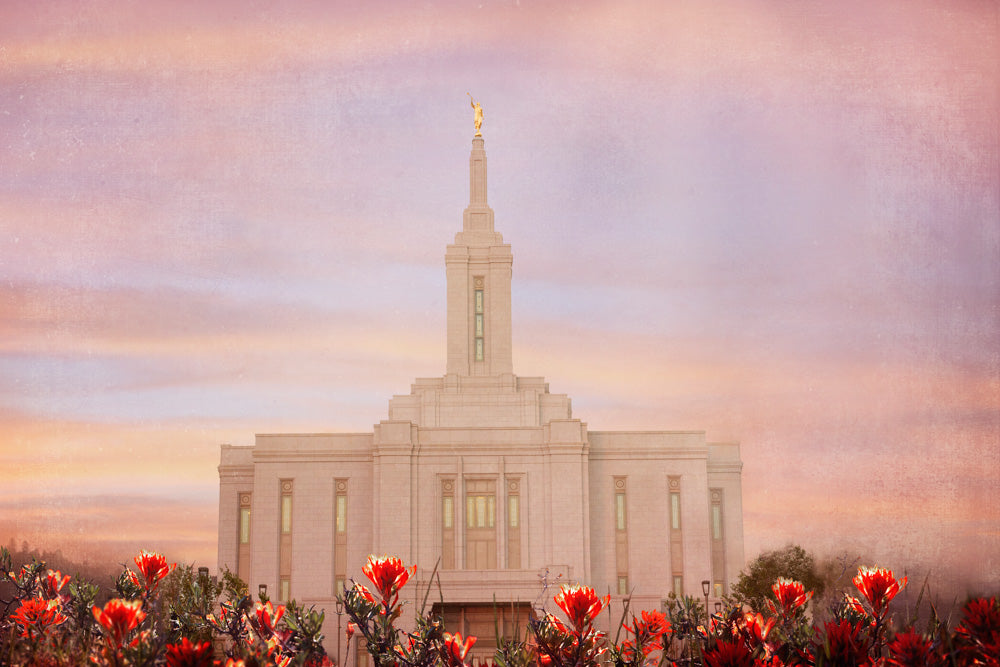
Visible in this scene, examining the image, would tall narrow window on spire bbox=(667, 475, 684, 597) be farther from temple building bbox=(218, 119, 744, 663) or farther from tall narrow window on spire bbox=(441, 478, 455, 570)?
tall narrow window on spire bbox=(441, 478, 455, 570)

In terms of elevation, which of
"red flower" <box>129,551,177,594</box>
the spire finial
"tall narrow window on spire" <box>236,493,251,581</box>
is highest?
the spire finial

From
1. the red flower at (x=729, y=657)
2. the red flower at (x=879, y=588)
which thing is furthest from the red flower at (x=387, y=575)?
the red flower at (x=879, y=588)

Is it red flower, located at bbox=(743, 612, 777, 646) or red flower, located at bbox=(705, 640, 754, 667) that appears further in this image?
red flower, located at bbox=(743, 612, 777, 646)

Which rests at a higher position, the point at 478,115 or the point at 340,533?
the point at 478,115

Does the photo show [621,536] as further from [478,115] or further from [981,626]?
[981,626]

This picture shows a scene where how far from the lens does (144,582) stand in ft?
37.2

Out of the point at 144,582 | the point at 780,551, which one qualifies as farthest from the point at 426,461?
the point at 144,582

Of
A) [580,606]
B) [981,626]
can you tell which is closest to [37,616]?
[580,606]

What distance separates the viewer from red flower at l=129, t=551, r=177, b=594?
37.1 ft

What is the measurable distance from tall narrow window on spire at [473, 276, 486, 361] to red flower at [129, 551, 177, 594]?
1962 inches

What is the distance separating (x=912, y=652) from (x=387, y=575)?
387 centimetres

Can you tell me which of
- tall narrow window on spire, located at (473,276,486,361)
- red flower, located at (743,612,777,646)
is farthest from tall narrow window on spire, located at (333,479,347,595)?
red flower, located at (743,612,777,646)

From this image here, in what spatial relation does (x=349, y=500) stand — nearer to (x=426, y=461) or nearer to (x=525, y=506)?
(x=426, y=461)

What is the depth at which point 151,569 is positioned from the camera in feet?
37.4
